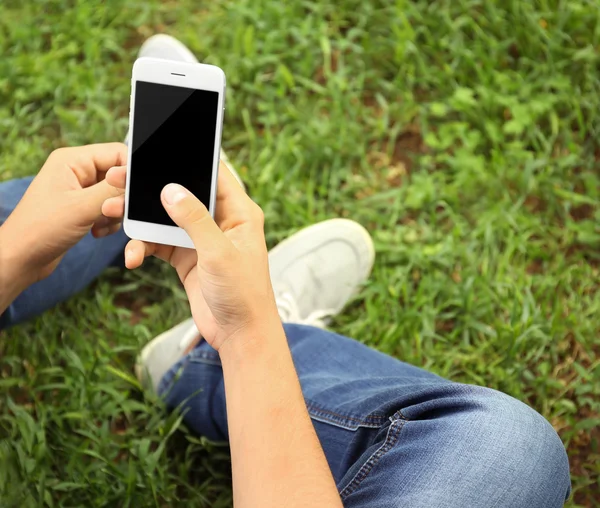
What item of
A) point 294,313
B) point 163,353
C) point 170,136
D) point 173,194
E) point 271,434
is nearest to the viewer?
point 271,434

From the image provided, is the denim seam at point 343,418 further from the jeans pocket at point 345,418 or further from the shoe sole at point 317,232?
the shoe sole at point 317,232

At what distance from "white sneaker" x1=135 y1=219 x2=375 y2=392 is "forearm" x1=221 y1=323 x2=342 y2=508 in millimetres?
863

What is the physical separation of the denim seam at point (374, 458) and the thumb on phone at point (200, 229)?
0.56m

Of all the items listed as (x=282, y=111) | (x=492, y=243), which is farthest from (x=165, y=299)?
(x=492, y=243)

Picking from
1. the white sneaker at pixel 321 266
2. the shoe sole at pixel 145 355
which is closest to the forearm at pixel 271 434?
the shoe sole at pixel 145 355

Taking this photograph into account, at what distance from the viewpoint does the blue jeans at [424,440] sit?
1274 millimetres

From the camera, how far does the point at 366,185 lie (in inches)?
96.3

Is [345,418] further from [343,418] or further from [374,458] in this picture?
[374,458]

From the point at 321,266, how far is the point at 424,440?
1.03 m

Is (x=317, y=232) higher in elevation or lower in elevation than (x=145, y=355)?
higher

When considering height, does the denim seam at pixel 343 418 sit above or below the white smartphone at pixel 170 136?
below

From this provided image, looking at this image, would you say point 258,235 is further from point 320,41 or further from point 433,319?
point 320,41

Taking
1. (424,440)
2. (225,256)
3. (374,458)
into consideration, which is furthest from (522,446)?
(225,256)

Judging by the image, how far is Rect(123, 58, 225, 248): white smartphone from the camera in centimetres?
146
